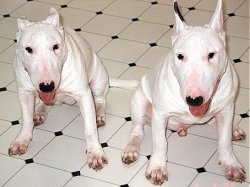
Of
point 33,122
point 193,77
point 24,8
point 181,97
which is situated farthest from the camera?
point 24,8

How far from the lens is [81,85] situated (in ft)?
14.0

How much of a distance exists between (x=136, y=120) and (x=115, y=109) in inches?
20.5

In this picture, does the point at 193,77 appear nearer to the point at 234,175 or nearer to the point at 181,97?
the point at 181,97

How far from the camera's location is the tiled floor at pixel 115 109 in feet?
14.2

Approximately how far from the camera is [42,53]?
388 centimetres

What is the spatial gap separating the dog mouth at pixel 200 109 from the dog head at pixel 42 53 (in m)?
0.87

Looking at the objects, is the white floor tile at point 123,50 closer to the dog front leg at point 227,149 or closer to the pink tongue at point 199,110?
the dog front leg at point 227,149

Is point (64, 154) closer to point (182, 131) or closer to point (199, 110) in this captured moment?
point (182, 131)

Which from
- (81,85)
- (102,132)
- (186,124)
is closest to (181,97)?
(186,124)

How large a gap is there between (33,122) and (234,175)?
5.09 feet

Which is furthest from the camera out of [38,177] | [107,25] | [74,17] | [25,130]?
[74,17]

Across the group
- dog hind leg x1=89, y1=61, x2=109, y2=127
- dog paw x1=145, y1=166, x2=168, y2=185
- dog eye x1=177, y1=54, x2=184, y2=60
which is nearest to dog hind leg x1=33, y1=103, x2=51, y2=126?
dog hind leg x1=89, y1=61, x2=109, y2=127

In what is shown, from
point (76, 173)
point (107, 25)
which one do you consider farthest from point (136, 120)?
point (107, 25)

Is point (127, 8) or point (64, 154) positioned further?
point (127, 8)
